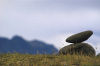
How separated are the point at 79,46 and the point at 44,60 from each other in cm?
630

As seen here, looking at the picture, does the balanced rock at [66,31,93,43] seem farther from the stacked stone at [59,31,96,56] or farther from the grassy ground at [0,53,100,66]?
the grassy ground at [0,53,100,66]

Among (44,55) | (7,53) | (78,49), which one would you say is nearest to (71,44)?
(78,49)

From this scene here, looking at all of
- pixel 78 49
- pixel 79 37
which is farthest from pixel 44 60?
pixel 78 49

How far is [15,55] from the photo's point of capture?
24.8 meters

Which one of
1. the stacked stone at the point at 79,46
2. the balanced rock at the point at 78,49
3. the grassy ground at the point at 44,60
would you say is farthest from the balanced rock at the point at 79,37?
the grassy ground at the point at 44,60

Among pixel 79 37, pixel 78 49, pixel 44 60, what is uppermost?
pixel 79 37

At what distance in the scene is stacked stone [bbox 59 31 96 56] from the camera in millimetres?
27266

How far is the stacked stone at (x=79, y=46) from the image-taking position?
1073 inches

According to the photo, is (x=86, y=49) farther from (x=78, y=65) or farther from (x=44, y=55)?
(x=78, y=65)

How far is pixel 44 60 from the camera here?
22188 mm

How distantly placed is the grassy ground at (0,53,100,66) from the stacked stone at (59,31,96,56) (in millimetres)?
4014

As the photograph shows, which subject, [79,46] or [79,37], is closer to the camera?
[79,37]

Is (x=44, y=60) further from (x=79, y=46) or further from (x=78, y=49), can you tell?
(x=78, y=49)

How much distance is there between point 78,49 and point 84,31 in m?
1.94
